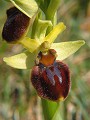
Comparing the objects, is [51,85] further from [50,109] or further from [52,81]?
[50,109]

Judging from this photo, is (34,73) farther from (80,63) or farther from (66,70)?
(80,63)

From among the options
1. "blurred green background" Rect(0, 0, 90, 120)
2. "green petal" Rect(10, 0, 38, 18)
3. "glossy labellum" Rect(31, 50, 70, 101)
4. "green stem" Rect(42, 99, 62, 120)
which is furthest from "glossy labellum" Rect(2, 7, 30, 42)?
"blurred green background" Rect(0, 0, 90, 120)

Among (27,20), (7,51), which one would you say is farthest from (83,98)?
(27,20)

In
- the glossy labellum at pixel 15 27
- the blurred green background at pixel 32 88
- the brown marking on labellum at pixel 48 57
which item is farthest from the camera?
the blurred green background at pixel 32 88

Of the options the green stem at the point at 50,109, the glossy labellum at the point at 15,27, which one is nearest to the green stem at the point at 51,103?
the green stem at the point at 50,109

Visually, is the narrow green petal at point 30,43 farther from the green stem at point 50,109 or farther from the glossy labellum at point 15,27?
the green stem at point 50,109

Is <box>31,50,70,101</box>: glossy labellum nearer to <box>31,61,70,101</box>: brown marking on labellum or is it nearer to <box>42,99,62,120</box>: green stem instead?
<box>31,61,70,101</box>: brown marking on labellum
